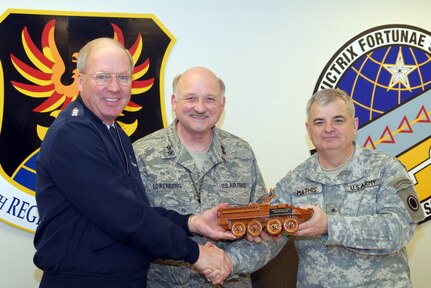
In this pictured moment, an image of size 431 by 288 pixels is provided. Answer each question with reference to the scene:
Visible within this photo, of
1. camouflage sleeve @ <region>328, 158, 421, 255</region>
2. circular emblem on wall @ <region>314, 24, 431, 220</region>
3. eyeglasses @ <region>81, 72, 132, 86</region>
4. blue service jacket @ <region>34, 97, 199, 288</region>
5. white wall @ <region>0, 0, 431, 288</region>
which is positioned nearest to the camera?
blue service jacket @ <region>34, 97, 199, 288</region>

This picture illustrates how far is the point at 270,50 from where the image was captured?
10.4 feet

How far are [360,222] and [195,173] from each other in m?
0.71

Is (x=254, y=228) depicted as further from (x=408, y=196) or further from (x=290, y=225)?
(x=408, y=196)

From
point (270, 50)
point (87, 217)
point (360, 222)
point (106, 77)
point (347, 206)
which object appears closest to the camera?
point (87, 217)

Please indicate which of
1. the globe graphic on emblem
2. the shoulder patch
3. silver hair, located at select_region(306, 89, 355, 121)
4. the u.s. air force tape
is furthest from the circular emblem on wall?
the shoulder patch

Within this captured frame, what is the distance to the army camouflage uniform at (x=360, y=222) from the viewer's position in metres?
1.88

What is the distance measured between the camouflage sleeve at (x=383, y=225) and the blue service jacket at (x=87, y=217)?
0.65 meters

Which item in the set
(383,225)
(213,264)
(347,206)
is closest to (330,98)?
(347,206)

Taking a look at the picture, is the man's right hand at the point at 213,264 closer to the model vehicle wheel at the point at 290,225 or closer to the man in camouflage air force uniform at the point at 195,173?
the man in camouflage air force uniform at the point at 195,173

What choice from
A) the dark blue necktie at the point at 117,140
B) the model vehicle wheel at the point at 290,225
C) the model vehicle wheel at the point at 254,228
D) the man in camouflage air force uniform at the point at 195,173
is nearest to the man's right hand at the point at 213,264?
the man in camouflage air force uniform at the point at 195,173

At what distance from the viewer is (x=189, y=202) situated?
2094 millimetres

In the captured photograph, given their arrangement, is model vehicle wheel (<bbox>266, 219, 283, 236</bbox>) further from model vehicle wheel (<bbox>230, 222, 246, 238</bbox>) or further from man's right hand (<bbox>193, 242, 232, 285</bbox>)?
man's right hand (<bbox>193, 242, 232, 285</bbox>)

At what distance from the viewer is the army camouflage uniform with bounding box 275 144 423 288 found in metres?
1.88

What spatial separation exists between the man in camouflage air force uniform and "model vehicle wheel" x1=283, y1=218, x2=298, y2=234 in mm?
314
